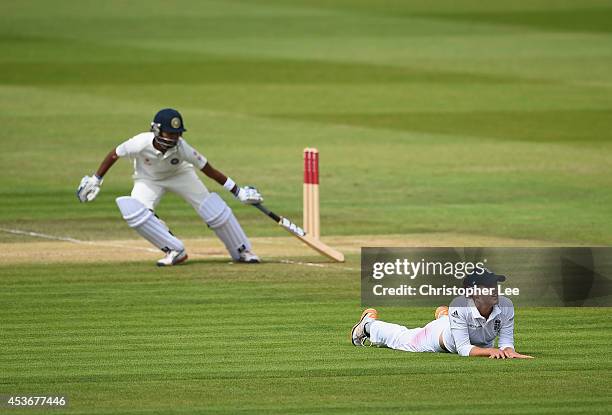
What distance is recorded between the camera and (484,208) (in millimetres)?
22359

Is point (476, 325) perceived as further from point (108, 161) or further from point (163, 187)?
point (163, 187)

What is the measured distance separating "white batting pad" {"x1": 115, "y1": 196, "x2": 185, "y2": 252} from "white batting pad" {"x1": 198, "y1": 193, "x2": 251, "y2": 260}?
1.56ft

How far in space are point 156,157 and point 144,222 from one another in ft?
2.37

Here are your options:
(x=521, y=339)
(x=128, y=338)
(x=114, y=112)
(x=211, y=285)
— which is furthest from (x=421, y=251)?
(x=114, y=112)

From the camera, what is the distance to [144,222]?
17297 millimetres

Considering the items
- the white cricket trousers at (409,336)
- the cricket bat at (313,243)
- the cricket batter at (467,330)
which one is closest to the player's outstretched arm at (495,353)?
the cricket batter at (467,330)

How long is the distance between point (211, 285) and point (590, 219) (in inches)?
271

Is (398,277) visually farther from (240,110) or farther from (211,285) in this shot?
(240,110)

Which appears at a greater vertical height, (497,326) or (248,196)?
(248,196)

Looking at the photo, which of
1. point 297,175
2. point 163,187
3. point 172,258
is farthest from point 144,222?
point 297,175

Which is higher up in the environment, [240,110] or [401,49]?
[401,49]

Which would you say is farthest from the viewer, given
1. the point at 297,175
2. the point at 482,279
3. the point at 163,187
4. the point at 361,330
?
the point at 297,175

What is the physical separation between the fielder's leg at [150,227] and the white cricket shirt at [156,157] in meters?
0.37

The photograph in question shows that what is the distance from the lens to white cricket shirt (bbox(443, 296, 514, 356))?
11578mm
